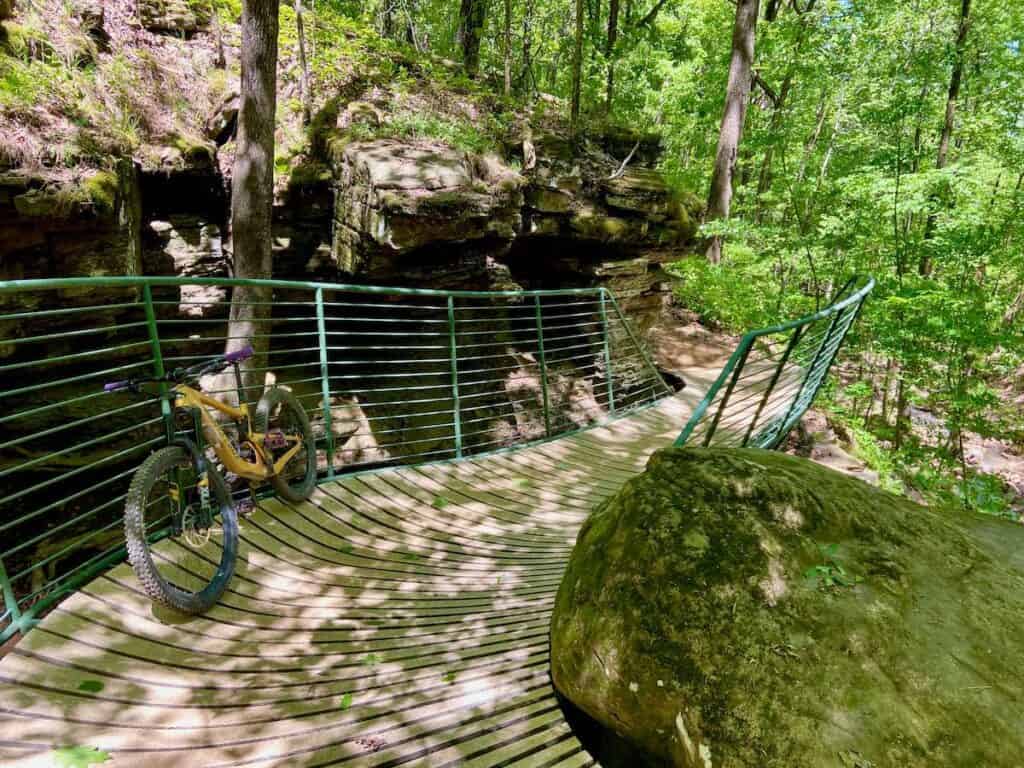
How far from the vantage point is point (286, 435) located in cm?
379

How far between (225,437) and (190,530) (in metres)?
0.52

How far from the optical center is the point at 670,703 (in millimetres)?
1836

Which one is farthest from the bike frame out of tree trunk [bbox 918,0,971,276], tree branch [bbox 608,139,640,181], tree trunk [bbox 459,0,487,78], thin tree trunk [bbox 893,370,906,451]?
tree trunk [bbox 459,0,487,78]

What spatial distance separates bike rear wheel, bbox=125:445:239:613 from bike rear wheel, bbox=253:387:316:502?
1.86 feet

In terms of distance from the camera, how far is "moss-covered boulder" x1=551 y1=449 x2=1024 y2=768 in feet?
5.29

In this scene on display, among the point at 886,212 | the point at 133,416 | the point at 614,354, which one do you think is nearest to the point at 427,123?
the point at 614,354

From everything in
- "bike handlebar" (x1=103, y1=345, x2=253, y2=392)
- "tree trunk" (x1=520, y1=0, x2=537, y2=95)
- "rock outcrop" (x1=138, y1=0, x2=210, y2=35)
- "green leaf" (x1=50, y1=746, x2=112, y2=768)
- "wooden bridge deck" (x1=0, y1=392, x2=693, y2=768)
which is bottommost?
"wooden bridge deck" (x1=0, y1=392, x2=693, y2=768)

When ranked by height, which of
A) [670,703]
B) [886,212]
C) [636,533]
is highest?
[886,212]

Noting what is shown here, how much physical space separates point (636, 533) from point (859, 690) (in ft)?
2.85

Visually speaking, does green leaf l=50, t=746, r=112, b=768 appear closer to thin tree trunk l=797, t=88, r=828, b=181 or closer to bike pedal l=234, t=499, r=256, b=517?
bike pedal l=234, t=499, r=256, b=517

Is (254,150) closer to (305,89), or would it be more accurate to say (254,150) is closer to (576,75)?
(305,89)

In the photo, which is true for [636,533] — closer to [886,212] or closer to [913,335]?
[913,335]

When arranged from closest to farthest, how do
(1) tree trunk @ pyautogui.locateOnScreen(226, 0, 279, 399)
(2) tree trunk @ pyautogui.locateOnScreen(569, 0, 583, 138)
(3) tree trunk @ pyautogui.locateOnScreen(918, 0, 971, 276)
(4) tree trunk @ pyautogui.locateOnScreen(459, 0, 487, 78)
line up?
(1) tree trunk @ pyautogui.locateOnScreen(226, 0, 279, 399)
(3) tree trunk @ pyautogui.locateOnScreen(918, 0, 971, 276)
(2) tree trunk @ pyautogui.locateOnScreen(569, 0, 583, 138)
(4) tree trunk @ pyautogui.locateOnScreen(459, 0, 487, 78)

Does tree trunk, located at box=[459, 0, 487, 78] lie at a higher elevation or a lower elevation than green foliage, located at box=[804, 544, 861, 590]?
higher
